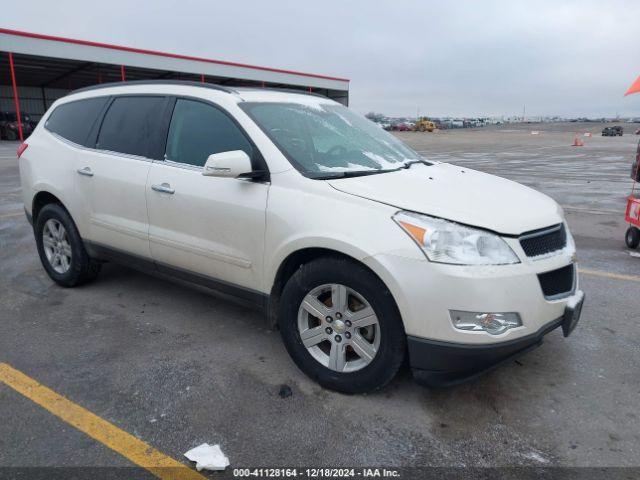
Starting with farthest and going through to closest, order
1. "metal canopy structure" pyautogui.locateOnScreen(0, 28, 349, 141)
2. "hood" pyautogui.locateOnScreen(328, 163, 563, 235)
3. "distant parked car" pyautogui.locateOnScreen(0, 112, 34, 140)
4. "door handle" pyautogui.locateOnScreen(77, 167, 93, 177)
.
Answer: "distant parked car" pyautogui.locateOnScreen(0, 112, 34, 140), "metal canopy structure" pyautogui.locateOnScreen(0, 28, 349, 141), "door handle" pyautogui.locateOnScreen(77, 167, 93, 177), "hood" pyautogui.locateOnScreen(328, 163, 563, 235)

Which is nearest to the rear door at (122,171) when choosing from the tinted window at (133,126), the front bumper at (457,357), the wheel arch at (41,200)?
the tinted window at (133,126)

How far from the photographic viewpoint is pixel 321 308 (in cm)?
306

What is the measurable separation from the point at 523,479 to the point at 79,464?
206cm

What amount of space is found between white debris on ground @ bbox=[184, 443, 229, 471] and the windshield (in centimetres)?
162

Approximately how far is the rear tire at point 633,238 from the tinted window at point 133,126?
5.59 meters

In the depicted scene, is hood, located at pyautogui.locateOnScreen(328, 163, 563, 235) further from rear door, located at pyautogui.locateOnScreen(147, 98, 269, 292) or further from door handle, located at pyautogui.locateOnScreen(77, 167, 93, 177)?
door handle, located at pyautogui.locateOnScreen(77, 167, 93, 177)

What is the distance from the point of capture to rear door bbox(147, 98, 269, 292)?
3354mm

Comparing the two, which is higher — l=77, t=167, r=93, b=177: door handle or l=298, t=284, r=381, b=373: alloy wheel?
l=77, t=167, r=93, b=177: door handle

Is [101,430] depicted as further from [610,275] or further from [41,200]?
[610,275]

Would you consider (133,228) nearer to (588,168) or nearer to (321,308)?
(321,308)

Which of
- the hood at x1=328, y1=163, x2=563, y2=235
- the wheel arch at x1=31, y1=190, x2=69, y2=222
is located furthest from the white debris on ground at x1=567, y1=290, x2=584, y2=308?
the wheel arch at x1=31, y1=190, x2=69, y2=222

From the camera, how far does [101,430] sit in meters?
2.72

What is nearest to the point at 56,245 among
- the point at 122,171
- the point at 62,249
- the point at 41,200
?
the point at 62,249

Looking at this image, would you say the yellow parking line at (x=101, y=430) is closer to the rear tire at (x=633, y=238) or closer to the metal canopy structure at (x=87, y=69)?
the rear tire at (x=633, y=238)
